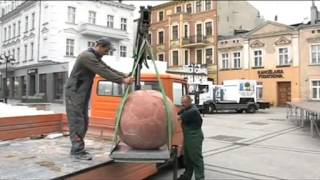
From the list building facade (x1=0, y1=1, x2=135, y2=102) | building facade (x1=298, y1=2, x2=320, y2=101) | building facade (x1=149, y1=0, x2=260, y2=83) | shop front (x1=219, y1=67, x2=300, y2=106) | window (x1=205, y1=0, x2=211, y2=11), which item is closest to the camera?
building facade (x1=298, y1=2, x2=320, y2=101)

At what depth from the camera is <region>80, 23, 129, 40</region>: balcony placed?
133 ft

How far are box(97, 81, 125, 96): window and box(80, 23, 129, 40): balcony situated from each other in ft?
105

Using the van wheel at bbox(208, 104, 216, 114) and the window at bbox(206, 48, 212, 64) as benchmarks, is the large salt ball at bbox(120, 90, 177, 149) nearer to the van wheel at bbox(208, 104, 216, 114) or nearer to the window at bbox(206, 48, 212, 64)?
the van wheel at bbox(208, 104, 216, 114)

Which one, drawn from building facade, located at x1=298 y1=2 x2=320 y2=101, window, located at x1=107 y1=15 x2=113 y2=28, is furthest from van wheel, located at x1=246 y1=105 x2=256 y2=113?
window, located at x1=107 y1=15 x2=113 y2=28

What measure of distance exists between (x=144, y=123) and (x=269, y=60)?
3670 centimetres

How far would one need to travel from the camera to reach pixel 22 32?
155 ft

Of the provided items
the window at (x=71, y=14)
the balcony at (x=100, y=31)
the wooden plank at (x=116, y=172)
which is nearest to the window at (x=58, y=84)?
the balcony at (x=100, y=31)

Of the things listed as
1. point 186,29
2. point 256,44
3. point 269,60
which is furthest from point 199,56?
point 269,60

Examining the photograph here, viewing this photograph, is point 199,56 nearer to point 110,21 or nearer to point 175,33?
point 175,33

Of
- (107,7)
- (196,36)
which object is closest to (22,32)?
(107,7)

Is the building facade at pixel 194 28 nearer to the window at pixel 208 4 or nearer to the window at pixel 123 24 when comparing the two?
the window at pixel 208 4

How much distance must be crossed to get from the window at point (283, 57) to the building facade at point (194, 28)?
7.89m

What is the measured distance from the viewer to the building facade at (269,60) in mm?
37469

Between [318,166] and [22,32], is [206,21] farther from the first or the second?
[318,166]
